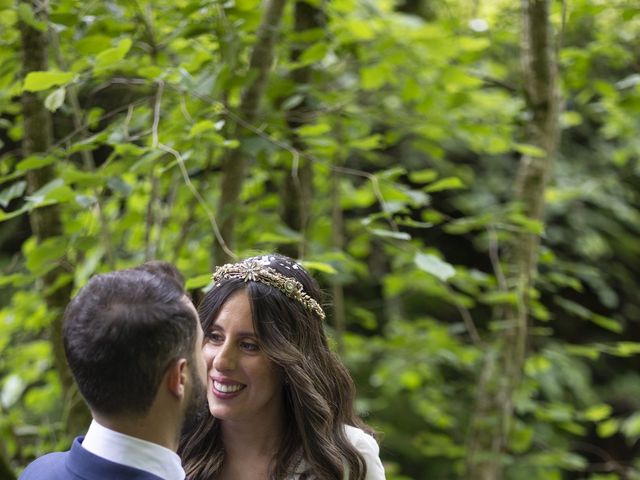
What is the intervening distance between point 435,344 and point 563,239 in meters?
2.05

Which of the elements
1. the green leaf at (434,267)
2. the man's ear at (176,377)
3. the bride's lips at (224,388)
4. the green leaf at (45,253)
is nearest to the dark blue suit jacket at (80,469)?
the man's ear at (176,377)

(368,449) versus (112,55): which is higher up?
(112,55)

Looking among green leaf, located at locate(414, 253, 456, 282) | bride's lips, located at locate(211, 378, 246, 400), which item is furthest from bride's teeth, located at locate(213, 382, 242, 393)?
green leaf, located at locate(414, 253, 456, 282)

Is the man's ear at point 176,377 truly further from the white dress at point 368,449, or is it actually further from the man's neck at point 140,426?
the white dress at point 368,449

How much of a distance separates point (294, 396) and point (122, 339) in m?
0.72

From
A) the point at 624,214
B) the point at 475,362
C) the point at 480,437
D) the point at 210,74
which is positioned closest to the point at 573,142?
the point at 624,214

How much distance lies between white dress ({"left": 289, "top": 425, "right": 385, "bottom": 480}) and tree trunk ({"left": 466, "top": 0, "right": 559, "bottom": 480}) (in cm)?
140

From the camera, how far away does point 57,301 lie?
275cm

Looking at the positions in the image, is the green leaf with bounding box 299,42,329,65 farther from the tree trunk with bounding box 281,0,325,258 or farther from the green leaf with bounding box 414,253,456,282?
the green leaf with bounding box 414,253,456,282

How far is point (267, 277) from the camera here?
194 cm

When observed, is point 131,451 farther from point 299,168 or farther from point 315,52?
point 299,168

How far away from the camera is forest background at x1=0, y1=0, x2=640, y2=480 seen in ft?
8.01

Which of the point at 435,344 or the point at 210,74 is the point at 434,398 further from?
the point at 210,74

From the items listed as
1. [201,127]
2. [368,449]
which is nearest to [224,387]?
[368,449]
